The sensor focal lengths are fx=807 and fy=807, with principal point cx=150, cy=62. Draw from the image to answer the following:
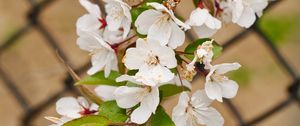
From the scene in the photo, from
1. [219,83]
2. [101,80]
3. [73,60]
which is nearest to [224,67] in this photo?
[219,83]

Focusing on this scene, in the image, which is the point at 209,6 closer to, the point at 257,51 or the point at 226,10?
the point at 226,10

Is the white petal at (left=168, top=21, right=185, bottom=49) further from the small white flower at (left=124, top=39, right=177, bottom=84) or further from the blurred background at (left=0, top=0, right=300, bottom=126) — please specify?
the blurred background at (left=0, top=0, right=300, bottom=126)

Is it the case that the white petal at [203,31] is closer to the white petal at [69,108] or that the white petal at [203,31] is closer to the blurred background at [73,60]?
the white petal at [69,108]

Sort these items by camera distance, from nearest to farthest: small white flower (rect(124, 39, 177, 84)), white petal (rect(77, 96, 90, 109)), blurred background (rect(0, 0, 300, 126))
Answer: small white flower (rect(124, 39, 177, 84))
white petal (rect(77, 96, 90, 109))
blurred background (rect(0, 0, 300, 126))

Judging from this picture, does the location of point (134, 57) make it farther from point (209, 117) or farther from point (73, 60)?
point (73, 60)

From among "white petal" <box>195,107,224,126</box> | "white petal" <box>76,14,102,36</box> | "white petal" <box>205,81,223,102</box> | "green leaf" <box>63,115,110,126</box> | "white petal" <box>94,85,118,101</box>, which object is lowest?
"white petal" <box>195,107,224,126</box>

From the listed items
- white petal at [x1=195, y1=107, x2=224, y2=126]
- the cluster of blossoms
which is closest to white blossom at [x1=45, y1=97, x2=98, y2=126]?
the cluster of blossoms
